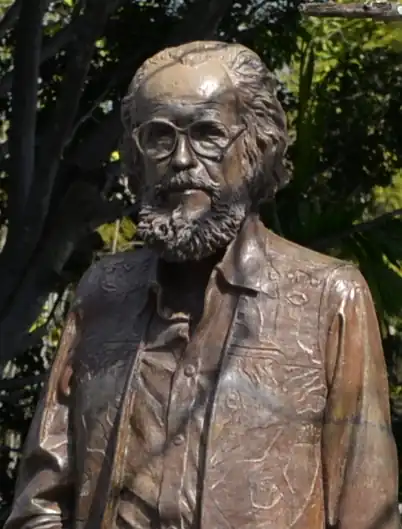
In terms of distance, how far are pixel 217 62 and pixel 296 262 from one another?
1.66 feet

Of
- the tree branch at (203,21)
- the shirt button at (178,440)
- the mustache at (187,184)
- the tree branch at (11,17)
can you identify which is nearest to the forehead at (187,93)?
the mustache at (187,184)

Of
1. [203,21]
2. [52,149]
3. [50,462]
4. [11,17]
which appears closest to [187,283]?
[50,462]

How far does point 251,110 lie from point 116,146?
473 cm

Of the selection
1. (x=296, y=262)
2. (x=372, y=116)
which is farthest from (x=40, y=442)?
(x=372, y=116)

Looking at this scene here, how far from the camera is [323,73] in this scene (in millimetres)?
10688

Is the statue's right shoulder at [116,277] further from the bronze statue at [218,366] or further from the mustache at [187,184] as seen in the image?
the mustache at [187,184]

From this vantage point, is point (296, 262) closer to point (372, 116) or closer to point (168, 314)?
point (168, 314)

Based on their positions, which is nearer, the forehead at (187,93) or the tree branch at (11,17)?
the forehead at (187,93)

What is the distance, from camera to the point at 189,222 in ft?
12.9

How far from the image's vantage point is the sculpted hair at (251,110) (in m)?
4.05

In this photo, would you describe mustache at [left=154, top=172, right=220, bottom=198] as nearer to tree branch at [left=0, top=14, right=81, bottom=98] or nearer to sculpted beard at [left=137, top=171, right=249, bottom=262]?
sculpted beard at [left=137, top=171, right=249, bottom=262]

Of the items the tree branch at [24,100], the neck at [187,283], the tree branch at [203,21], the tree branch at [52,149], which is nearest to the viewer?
the neck at [187,283]

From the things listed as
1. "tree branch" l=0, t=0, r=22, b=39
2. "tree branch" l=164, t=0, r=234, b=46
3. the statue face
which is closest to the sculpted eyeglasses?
the statue face

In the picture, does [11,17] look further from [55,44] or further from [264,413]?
[264,413]
